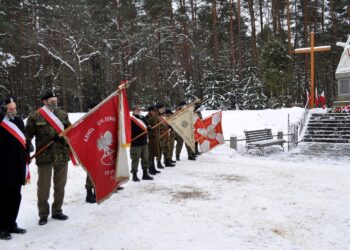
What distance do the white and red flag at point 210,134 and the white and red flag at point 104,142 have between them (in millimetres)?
6304

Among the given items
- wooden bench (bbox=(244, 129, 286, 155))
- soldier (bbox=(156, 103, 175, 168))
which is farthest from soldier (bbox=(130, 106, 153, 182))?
wooden bench (bbox=(244, 129, 286, 155))

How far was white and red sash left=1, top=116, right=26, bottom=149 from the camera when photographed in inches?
181

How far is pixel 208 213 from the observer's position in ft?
18.1

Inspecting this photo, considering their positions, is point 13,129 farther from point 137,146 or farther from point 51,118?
point 137,146

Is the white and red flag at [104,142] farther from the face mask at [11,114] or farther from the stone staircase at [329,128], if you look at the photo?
the stone staircase at [329,128]

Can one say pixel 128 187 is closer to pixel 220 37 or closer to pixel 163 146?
pixel 163 146

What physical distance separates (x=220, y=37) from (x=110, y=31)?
9.75m

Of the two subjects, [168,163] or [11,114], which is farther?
[168,163]

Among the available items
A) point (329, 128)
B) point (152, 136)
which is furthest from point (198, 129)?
point (329, 128)

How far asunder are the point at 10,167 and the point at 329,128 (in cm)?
1499

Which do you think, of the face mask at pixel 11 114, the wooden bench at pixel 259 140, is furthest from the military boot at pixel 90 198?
the wooden bench at pixel 259 140

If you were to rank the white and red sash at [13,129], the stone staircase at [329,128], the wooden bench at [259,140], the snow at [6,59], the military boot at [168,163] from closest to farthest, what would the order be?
the white and red sash at [13,129] < the military boot at [168,163] < the wooden bench at [259,140] < the stone staircase at [329,128] < the snow at [6,59]

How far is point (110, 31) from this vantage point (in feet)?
88.5

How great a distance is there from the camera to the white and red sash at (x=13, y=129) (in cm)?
461
